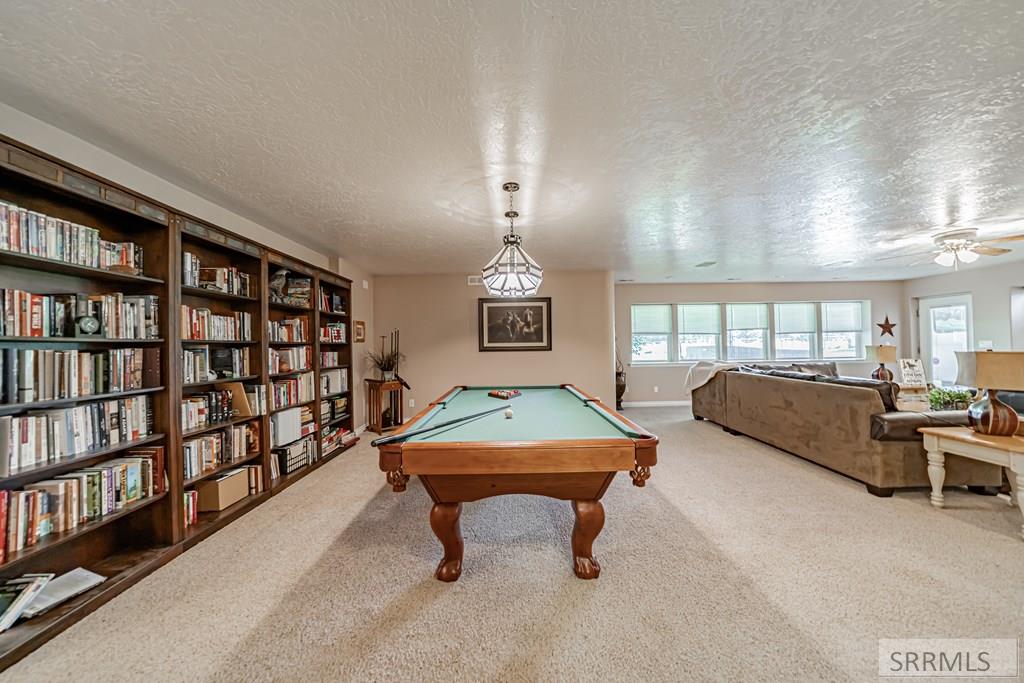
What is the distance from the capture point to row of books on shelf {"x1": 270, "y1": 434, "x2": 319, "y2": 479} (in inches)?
131

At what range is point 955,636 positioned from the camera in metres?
1.52

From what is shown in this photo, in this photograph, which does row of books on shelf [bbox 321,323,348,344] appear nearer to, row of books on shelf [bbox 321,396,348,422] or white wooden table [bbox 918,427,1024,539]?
row of books on shelf [bbox 321,396,348,422]

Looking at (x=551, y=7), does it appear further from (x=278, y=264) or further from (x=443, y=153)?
(x=278, y=264)

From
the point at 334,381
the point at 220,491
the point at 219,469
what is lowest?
the point at 220,491

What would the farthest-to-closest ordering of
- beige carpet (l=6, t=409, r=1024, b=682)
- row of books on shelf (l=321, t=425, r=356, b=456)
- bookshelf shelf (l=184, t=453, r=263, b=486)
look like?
row of books on shelf (l=321, t=425, r=356, b=456) → bookshelf shelf (l=184, t=453, r=263, b=486) → beige carpet (l=6, t=409, r=1024, b=682)

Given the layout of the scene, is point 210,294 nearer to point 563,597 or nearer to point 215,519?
point 215,519

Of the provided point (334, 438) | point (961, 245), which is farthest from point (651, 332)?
point (334, 438)

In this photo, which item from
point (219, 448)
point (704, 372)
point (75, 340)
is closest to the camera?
point (75, 340)

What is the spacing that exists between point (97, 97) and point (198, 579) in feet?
7.62

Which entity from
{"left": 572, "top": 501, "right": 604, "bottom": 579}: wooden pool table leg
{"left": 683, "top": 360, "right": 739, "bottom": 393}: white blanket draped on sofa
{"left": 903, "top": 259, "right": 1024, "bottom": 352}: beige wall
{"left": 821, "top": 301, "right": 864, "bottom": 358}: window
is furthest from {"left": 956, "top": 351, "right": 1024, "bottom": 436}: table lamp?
{"left": 821, "top": 301, "right": 864, "bottom": 358}: window

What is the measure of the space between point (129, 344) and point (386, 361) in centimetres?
333

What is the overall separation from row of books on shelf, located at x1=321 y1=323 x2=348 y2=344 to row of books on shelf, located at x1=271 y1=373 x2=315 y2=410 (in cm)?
58

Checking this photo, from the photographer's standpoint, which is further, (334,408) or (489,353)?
(489,353)

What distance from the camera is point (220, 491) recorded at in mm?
2627
